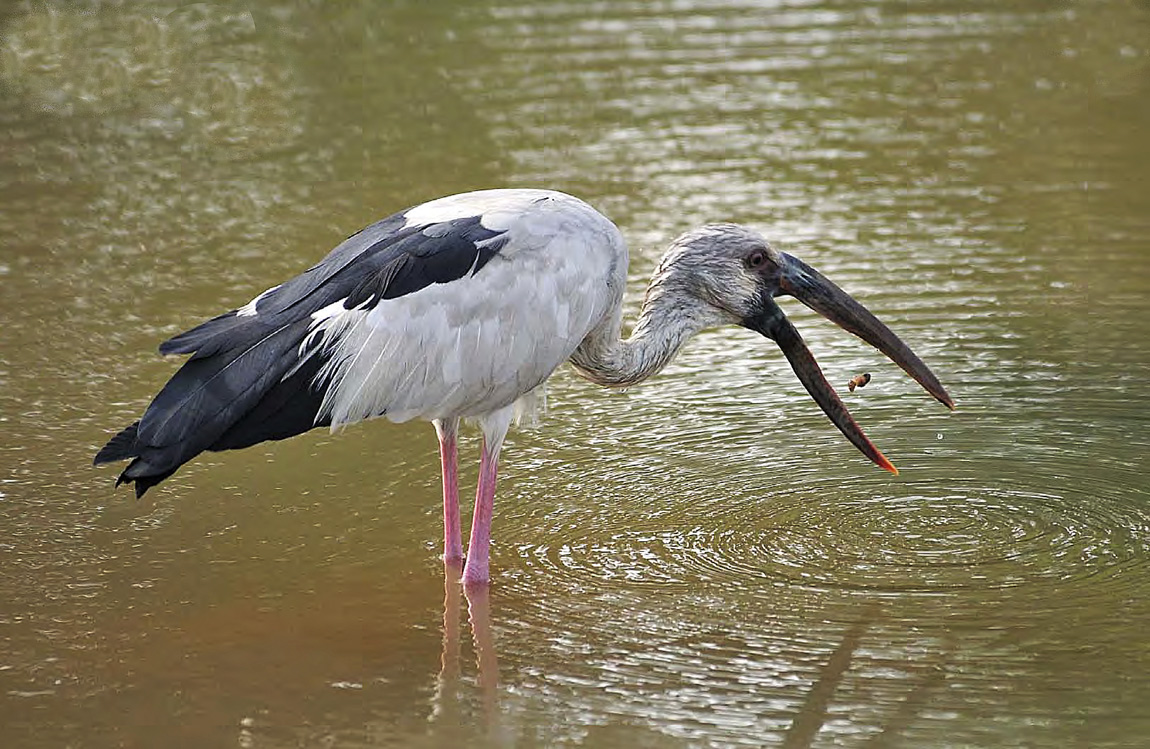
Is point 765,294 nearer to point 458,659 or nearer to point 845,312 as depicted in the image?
point 845,312

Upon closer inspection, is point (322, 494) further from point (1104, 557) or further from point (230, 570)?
point (1104, 557)

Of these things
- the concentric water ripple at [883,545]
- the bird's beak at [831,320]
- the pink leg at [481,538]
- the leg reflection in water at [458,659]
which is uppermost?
the bird's beak at [831,320]

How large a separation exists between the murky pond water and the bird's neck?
25.1 inches

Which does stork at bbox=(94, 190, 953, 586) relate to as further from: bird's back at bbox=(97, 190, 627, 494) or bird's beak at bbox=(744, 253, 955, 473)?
bird's beak at bbox=(744, 253, 955, 473)

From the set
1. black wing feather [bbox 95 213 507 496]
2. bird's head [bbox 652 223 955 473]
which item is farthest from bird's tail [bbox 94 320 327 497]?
bird's head [bbox 652 223 955 473]

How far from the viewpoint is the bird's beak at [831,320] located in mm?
7512

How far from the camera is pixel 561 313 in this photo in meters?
7.03

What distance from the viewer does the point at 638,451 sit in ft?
27.6

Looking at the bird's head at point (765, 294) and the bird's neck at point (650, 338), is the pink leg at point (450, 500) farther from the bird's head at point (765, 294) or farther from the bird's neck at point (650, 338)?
the bird's head at point (765, 294)

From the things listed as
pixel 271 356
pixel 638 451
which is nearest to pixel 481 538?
pixel 271 356

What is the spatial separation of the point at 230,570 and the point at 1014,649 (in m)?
3.13

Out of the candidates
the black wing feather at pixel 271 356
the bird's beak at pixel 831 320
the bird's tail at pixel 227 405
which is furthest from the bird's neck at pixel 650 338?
the bird's tail at pixel 227 405

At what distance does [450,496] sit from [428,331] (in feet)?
2.63

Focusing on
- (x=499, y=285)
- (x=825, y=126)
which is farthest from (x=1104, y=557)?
(x=825, y=126)
